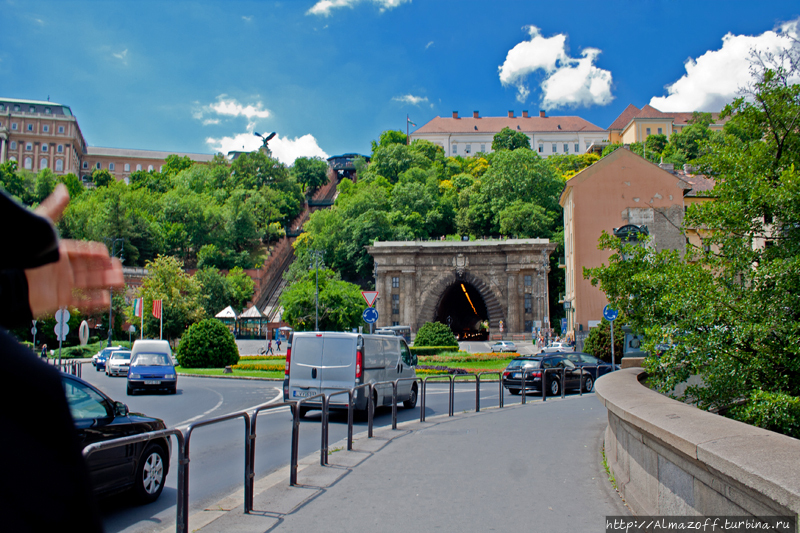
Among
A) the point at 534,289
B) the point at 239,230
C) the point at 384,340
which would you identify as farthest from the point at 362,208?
the point at 384,340

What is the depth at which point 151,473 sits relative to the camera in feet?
24.2

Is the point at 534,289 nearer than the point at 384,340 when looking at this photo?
No

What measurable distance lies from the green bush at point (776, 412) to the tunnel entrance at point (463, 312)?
217ft

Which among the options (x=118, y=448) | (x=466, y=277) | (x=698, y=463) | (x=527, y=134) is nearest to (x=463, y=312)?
(x=466, y=277)

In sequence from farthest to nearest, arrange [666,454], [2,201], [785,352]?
[785,352]
[666,454]
[2,201]

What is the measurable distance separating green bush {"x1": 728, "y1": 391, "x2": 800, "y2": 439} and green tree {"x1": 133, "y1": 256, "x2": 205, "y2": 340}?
46864 millimetres

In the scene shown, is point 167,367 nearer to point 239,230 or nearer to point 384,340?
point 384,340

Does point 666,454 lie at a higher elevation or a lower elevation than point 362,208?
lower

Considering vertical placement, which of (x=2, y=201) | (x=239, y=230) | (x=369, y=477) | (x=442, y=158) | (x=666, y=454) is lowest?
(x=369, y=477)

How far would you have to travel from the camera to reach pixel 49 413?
45.7 inches

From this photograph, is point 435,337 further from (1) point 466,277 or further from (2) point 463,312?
(2) point 463,312

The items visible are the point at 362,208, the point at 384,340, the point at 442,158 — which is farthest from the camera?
the point at 442,158

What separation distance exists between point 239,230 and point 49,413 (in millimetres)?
96179

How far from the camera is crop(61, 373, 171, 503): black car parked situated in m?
6.52
